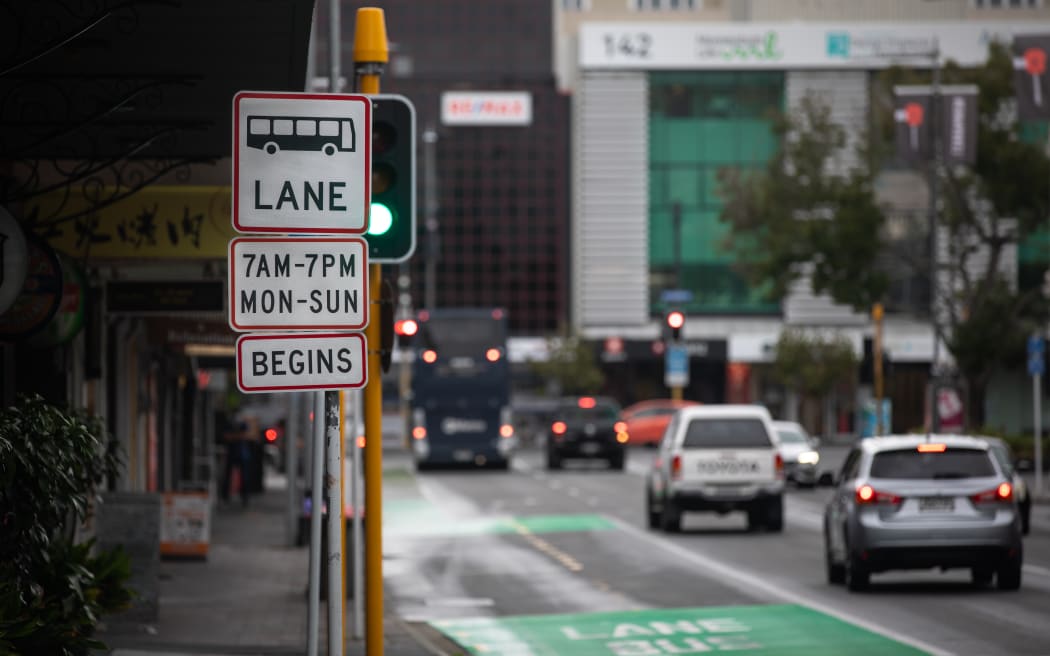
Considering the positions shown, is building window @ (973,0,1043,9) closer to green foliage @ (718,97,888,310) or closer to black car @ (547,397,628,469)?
green foliage @ (718,97,888,310)

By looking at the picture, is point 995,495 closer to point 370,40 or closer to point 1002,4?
point 370,40

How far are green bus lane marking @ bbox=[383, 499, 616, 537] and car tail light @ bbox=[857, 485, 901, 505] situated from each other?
1271 cm

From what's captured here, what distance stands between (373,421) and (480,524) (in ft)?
76.3

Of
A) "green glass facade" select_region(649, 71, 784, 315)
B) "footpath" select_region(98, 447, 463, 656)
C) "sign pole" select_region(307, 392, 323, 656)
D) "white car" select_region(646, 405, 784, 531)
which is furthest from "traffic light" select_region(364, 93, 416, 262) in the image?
"green glass facade" select_region(649, 71, 784, 315)

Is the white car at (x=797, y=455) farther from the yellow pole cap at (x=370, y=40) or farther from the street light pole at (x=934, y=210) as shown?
the yellow pole cap at (x=370, y=40)

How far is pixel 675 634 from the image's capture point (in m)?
17.0

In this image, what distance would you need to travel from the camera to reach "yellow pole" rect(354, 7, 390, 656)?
11.1 metres

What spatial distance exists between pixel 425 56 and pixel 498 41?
4.13m

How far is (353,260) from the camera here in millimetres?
8461

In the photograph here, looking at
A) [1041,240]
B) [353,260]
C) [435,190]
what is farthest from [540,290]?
[353,260]

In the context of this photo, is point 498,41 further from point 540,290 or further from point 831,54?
point 831,54

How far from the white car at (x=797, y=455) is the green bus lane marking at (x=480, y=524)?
334 inches

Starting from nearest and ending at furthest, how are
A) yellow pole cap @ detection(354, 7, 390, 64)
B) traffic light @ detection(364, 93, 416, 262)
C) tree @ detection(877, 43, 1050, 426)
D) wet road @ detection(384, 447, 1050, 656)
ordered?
traffic light @ detection(364, 93, 416, 262) < yellow pole cap @ detection(354, 7, 390, 64) < wet road @ detection(384, 447, 1050, 656) < tree @ detection(877, 43, 1050, 426)

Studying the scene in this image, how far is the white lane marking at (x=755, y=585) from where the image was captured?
1598 centimetres
